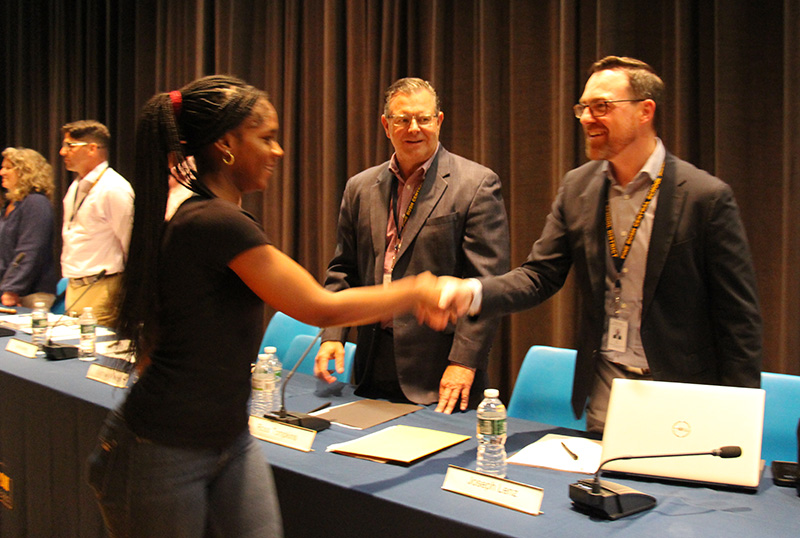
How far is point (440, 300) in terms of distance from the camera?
1781 mm

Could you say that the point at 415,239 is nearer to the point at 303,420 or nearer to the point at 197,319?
the point at 303,420

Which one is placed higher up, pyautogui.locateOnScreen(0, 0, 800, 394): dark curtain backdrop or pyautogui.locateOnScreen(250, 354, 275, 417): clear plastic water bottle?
pyautogui.locateOnScreen(0, 0, 800, 394): dark curtain backdrop

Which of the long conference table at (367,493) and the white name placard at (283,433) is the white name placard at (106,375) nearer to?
the long conference table at (367,493)

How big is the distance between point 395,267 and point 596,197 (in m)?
0.78

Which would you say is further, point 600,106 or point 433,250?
point 433,250

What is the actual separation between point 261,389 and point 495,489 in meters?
1.07

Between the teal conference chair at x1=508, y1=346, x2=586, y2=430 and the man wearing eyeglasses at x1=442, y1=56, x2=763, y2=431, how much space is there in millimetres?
358

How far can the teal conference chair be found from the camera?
254 cm

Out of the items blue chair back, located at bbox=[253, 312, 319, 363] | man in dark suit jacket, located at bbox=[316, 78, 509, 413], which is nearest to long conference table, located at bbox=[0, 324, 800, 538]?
man in dark suit jacket, located at bbox=[316, 78, 509, 413]

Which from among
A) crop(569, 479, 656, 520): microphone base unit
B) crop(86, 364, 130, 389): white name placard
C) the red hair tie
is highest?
the red hair tie

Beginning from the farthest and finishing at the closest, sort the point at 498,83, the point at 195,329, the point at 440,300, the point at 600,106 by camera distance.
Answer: the point at 498,83
the point at 600,106
the point at 440,300
the point at 195,329

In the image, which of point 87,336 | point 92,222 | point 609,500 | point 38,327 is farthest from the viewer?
point 92,222

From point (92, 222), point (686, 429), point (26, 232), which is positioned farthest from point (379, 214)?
point (26, 232)

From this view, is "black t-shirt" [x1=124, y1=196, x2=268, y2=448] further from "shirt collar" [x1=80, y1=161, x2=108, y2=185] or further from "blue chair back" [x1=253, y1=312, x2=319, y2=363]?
"shirt collar" [x1=80, y1=161, x2=108, y2=185]
